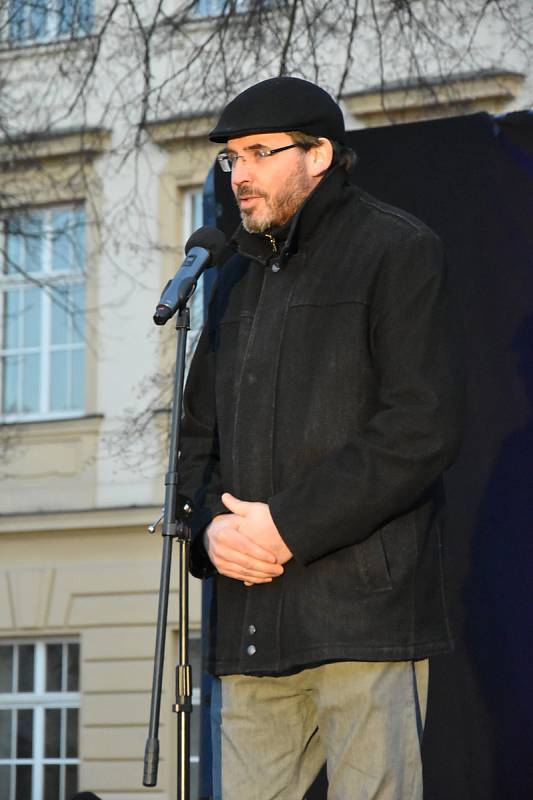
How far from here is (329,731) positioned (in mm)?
3100

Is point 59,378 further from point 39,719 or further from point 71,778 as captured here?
point 71,778

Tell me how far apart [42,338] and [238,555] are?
11874 millimetres

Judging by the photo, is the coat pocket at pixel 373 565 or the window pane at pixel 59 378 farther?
the window pane at pixel 59 378

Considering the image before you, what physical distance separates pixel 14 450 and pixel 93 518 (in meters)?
1.00

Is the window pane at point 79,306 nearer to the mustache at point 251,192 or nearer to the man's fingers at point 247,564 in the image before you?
the mustache at point 251,192

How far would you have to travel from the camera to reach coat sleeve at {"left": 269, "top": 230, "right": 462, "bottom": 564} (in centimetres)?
302

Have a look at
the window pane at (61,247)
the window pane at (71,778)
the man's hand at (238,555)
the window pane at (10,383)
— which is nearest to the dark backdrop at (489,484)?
the man's hand at (238,555)

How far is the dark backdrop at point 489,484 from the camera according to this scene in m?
4.60

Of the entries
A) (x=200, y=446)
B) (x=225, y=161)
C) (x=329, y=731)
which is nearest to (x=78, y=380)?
(x=200, y=446)

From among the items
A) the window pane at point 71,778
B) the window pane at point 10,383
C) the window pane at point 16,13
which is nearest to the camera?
the window pane at point 16,13

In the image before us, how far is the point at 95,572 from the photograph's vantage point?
14.3 meters

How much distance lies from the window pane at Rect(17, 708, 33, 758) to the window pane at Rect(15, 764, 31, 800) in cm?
11

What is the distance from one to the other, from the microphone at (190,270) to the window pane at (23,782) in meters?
11.6

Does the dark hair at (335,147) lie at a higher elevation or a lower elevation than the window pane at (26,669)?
higher
